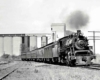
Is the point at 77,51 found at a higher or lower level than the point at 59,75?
higher

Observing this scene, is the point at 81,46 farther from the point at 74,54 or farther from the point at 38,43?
the point at 38,43

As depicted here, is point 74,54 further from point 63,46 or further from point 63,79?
point 63,79

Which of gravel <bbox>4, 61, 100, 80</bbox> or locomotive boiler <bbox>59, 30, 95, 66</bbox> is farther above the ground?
locomotive boiler <bbox>59, 30, 95, 66</bbox>

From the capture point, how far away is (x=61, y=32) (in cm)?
19888

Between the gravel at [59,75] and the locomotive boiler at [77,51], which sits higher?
the locomotive boiler at [77,51]

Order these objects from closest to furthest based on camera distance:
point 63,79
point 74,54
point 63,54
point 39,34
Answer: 1. point 63,79
2. point 74,54
3. point 63,54
4. point 39,34

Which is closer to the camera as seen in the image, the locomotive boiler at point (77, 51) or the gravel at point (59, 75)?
the gravel at point (59, 75)

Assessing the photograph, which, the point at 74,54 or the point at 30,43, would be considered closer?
the point at 74,54

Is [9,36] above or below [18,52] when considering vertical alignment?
above

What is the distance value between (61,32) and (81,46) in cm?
17352

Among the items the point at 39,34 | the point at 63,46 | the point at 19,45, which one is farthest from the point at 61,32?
the point at 63,46

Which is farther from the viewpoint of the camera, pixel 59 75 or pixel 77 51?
pixel 77 51

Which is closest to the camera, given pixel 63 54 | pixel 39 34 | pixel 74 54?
pixel 74 54

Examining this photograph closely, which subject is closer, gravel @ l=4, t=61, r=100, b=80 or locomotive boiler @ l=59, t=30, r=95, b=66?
gravel @ l=4, t=61, r=100, b=80
